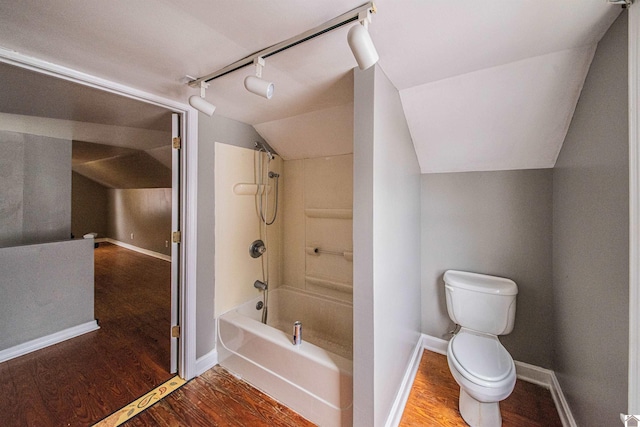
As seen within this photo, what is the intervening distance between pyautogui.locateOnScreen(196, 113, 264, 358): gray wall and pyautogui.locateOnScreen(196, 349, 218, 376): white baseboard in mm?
32

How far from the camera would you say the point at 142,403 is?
1.58 metres

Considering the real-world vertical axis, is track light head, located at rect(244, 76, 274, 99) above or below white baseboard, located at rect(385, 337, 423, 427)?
above

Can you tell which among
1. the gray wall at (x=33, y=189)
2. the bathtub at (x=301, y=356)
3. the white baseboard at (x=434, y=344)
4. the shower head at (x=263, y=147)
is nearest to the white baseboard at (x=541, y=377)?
the white baseboard at (x=434, y=344)

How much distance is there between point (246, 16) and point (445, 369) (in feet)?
8.73

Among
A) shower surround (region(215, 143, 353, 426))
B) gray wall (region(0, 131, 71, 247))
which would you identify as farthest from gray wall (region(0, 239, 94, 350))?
shower surround (region(215, 143, 353, 426))

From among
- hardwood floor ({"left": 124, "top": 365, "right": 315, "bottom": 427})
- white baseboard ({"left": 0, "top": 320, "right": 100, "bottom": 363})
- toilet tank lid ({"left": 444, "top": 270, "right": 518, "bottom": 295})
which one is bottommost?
hardwood floor ({"left": 124, "top": 365, "right": 315, "bottom": 427})

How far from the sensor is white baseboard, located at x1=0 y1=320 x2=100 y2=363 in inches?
80.0

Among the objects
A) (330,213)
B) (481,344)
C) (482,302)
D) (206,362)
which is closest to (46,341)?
(206,362)

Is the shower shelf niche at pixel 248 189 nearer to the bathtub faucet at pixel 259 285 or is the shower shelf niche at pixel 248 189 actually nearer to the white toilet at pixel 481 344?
the bathtub faucet at pixel 259 285

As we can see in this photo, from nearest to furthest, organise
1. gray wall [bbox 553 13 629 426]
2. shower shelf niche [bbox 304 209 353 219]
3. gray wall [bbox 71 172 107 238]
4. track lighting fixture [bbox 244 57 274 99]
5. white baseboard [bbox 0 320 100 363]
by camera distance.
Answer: gray wall [bbox 553 13 629 426], track lighting fixture [bbox 244 57 274 99], white baseboard [bbox 0 320 100 363], shower shelf niche [bbox 304 209 353 219], gray wall [bbox 71 172 107 238]

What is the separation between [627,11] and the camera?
33.9 inches

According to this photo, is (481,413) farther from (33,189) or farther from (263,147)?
(33,189)

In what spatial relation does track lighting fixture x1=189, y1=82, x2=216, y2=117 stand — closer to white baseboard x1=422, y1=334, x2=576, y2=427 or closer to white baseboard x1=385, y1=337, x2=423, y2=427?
white baseboard x1=385, y1=337, x2=423, y2=427

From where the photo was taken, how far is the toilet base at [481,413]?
1383mm
